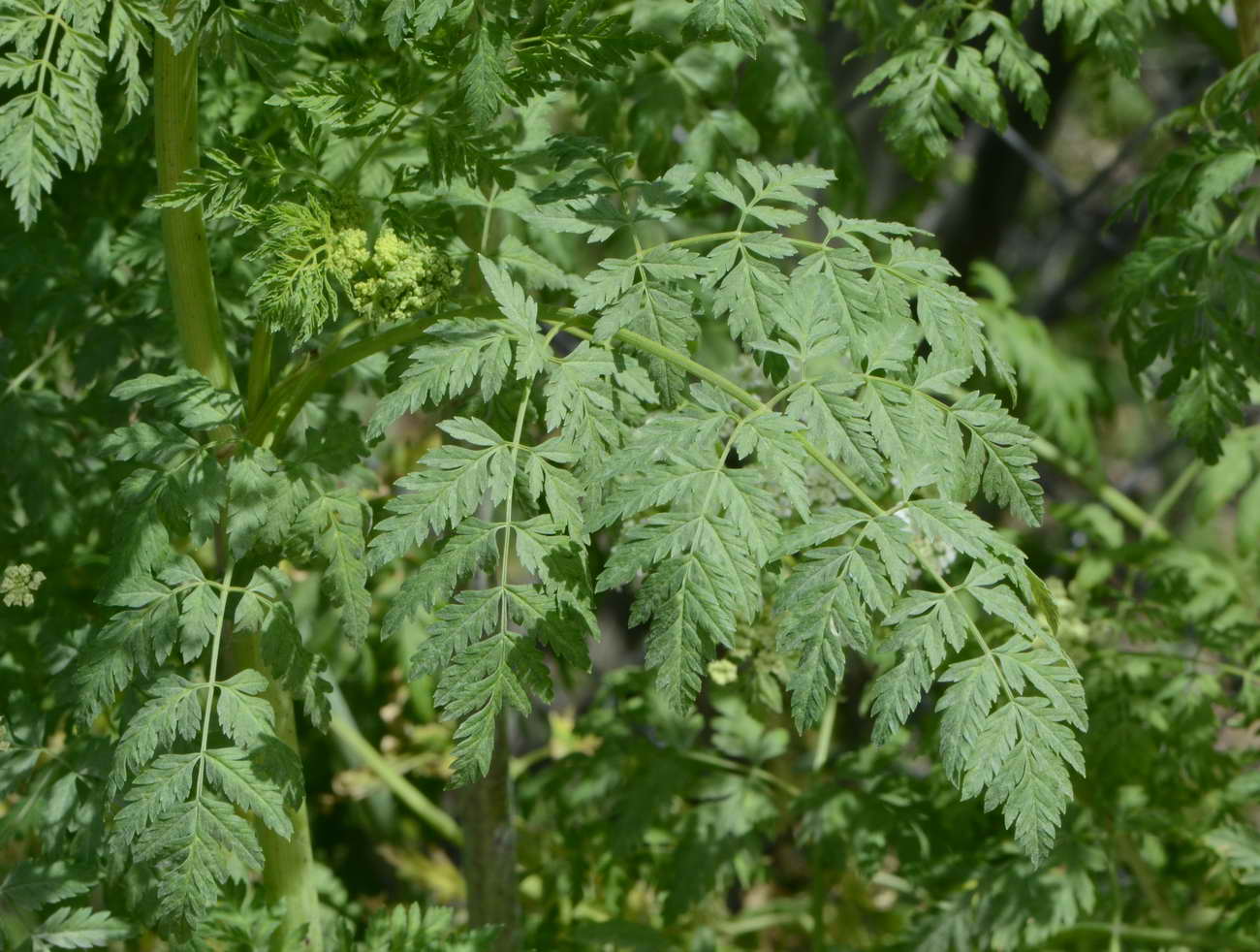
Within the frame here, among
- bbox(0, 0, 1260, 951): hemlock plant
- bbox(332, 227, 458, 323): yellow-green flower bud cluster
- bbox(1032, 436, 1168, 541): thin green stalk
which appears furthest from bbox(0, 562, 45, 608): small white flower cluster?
bbox(1032, 436, 1168, 541): thin green stalk

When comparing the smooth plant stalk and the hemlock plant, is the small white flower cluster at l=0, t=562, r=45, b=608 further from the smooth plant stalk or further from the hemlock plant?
the smooth plant stalk

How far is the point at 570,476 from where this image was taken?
1500mm

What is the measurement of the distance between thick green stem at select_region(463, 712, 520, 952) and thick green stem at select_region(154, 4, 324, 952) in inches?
20.3

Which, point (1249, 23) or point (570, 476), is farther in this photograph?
point (1249, 23)

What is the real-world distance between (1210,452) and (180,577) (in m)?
1.50

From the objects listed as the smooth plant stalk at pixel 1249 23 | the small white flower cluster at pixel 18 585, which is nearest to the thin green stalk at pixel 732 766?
the small white flower cluster at pixel 18 585

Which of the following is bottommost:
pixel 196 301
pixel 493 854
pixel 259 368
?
pixel 493 854

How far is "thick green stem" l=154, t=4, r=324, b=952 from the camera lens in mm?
1658

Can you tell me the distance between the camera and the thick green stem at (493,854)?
2471 mm

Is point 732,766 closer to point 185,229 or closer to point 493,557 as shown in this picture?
point 493,557

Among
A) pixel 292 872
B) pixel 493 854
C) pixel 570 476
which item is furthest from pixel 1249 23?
pixel 292 872

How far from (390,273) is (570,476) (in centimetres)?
32

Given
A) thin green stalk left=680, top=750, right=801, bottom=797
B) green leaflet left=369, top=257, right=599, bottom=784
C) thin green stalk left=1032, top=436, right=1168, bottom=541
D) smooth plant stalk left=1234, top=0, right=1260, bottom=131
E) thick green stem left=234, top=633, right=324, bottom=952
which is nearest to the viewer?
green leaflet left=369, top=257, right=599, bottom=784

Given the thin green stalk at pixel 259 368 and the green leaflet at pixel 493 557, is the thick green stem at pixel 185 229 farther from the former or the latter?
the green leaflet at pixel 493 557
